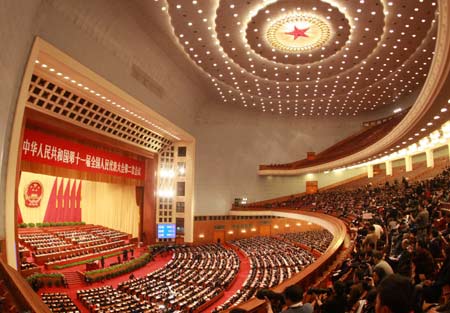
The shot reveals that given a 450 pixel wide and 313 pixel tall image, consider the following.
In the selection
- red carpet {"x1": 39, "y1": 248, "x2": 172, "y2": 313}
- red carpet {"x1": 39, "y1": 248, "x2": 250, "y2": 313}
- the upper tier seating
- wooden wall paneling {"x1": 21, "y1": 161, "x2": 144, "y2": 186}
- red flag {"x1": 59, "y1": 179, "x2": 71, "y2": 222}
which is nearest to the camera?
the upper tier seating

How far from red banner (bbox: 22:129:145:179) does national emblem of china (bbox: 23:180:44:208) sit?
4899mm

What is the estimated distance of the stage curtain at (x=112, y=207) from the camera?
22781mm

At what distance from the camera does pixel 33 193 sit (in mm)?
19578

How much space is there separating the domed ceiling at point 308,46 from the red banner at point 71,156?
649 cm

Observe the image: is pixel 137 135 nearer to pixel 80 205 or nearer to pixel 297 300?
pixel 80 205

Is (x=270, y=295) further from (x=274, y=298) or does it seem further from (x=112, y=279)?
(x=112, y=279)

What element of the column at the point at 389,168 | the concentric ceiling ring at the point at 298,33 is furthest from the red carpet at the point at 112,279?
the column at the point at 389,168

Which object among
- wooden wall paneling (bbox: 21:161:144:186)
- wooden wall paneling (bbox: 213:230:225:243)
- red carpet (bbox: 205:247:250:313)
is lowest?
red carpet (bbox: 205:247:250:313)

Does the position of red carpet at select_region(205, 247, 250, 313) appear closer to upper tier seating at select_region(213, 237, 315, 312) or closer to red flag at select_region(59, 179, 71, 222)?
upper tier seating at select_region(213, 237, 315, 312)

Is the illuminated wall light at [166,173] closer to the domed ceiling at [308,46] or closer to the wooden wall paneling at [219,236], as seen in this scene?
the wooden wall paneling at [219,236]

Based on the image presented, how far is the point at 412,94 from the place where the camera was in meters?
24.3

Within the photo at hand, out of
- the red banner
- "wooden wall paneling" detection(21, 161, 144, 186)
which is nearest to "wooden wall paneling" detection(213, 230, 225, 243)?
"wooden wall paneling" detection(21, 161, 144, 186)

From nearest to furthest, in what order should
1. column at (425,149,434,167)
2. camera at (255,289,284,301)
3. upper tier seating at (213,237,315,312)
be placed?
1. camera at (255,289,284,301)
2. upper tier seating at (213,237,315,312)
3. column at (425,149,434,167)

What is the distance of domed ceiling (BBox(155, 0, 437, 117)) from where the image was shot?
43.5 feet
